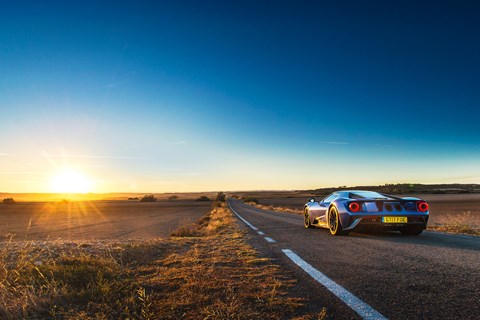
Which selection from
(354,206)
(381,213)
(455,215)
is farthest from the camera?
(455,215)

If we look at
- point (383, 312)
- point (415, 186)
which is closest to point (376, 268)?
point (383, 312)

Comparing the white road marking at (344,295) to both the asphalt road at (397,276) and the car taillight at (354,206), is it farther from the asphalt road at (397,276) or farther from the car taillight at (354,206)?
the car taillight at (354,206)

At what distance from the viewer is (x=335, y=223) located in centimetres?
944

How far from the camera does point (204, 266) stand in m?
5.09

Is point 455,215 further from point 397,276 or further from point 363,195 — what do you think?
point 397,276

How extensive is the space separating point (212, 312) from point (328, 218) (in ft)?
25.3

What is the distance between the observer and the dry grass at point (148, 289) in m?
2.87

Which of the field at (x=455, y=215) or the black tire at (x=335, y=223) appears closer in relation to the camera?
the black tire at (x=335, y=223)

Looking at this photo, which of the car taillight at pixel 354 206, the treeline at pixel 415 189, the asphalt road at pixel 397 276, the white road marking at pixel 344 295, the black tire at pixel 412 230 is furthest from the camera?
the treeline at pixel 415 189

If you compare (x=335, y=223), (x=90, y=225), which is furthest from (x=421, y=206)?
(x=90, y=225)

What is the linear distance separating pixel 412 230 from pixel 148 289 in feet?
26.0

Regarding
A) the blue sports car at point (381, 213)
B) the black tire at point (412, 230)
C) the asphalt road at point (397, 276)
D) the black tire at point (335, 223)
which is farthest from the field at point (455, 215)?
the asphalt road at point (397, 276)

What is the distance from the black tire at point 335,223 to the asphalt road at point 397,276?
168 centimetres

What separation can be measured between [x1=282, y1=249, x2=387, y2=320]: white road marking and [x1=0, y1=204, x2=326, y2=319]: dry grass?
1.26 feet
